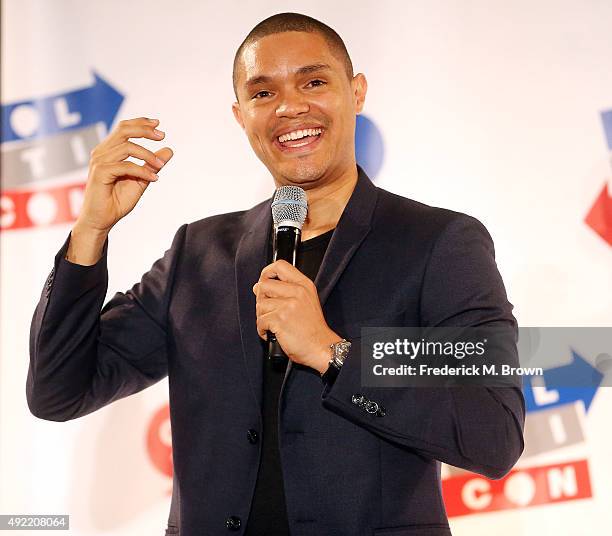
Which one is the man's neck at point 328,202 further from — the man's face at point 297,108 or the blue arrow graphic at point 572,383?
the blue arrow graphic at point 572,383

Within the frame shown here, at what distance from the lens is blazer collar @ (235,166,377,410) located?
1.82m

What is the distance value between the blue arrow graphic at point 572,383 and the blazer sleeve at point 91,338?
1.13 m

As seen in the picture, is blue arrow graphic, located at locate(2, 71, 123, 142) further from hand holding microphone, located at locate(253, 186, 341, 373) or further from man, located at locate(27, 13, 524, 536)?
hand holding microphone, located at locate(253, 186, 341, 373)

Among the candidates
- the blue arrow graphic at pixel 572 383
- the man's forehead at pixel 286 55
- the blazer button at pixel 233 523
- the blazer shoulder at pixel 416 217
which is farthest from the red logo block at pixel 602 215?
the blazer button at pixel 233 523

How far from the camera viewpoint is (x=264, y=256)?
1981 millimetres

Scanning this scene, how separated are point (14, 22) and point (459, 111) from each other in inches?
60.4

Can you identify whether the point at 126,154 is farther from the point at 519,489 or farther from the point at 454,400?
the point at 519,489

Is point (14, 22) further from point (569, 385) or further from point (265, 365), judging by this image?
point (569, 385)

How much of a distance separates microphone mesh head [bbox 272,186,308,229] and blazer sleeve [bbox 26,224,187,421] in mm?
454

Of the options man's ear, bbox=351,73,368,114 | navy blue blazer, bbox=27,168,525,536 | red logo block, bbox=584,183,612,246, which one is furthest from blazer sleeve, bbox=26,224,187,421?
red logo block, bbox=584,183,612,246

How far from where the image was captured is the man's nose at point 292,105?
6.65ft

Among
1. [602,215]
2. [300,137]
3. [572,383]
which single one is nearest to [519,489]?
[572,383]

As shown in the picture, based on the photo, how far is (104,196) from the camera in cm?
189

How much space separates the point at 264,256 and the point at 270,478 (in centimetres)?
51
